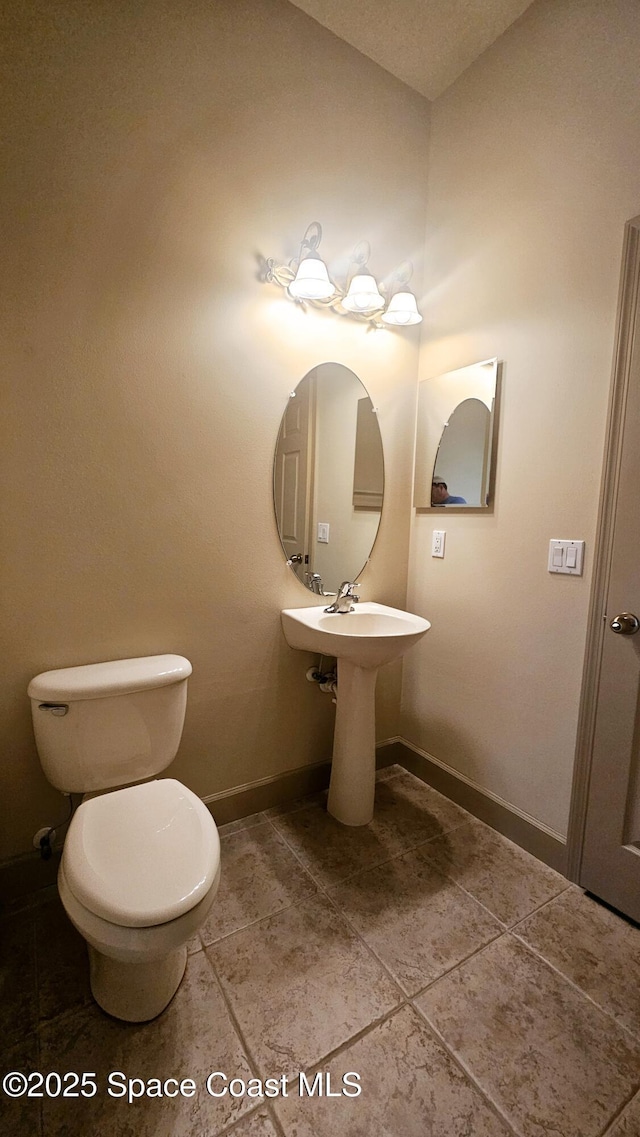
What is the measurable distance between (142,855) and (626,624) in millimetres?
1404

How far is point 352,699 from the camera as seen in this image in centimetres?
172

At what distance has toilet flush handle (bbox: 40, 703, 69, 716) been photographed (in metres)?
1.26

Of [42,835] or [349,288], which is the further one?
[349,288]

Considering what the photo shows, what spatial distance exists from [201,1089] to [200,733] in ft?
2.88

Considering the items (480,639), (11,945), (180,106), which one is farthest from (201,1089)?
(180,106)

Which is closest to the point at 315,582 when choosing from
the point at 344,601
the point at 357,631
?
the point at 344,601

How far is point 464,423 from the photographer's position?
1.80m

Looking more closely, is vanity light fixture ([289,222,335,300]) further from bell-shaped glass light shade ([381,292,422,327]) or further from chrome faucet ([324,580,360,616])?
chrome faucet ([324,580,360,616])

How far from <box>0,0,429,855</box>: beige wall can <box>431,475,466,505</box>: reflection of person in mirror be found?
1.97 feet

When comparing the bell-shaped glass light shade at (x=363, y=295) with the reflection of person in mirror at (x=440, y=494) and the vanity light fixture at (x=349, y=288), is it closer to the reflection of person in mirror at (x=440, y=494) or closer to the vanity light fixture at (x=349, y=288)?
the vanity light fixture at (x=349, y=288)

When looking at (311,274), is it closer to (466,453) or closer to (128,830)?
(466,453)

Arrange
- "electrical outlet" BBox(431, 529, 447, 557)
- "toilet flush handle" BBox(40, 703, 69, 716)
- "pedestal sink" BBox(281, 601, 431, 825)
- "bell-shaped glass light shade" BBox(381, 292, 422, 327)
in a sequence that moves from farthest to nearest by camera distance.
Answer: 1. "electrical outlet" BBox(431, 529, 447, 557)
2. "bell-shaped glass light shade" BBox(381, 292, 422, 327)
3. "pedestal sink" BBox(281, 601, 431, 825)
4. "toilet flush handle" BBox(40, 703, 69, 716)

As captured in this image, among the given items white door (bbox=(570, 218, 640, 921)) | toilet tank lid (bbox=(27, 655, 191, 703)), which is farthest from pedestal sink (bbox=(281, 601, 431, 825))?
white door (bbox=(570, 218, 640, 921))

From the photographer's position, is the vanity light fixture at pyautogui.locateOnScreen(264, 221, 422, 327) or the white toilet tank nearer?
the white toilet tank
